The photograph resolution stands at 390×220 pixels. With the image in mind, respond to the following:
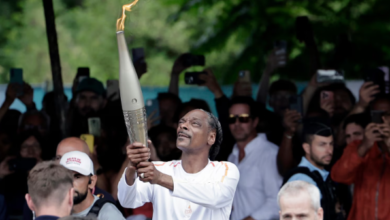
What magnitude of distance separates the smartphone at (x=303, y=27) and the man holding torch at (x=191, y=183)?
10.6 ft

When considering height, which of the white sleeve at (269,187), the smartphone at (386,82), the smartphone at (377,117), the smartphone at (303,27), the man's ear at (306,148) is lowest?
the white sleeve at (269,187)

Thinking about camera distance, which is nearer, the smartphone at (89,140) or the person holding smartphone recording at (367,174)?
the person holding smartphone recording at (367,174)

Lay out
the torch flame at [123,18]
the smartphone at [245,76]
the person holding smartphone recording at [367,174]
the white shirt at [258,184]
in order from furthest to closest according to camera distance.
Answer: the smartphone at [245,76]
the white shirt at [258,184]
the person holding smartphone recording at [367,174]
the torch flame at [123,18]

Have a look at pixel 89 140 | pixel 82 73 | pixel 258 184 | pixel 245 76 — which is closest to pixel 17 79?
pixel 82 73

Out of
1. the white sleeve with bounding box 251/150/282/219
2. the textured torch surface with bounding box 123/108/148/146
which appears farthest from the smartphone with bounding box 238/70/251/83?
the textured torch surface with bounding box 123/108/148/146

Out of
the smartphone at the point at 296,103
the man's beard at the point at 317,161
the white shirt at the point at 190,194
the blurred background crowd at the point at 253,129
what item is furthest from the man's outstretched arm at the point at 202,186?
the smartphone at the point at 296,103

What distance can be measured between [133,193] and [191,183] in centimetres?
39

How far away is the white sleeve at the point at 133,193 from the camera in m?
4.61

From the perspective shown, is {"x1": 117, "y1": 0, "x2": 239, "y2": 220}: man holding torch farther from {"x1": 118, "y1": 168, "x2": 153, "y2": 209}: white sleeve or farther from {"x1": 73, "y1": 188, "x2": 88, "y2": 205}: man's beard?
{"x1": 73, "y1": 188, "x2": 88, "y2": 205}: man's beard

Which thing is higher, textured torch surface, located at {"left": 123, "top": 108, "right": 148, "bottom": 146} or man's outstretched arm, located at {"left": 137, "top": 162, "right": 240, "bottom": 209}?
textured torch surface, located at {"left": 123, "top": 108, "right": 148, "bottom": 146}

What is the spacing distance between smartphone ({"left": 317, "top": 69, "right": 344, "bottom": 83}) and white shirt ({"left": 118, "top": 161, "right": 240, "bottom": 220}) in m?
Result: 2.90

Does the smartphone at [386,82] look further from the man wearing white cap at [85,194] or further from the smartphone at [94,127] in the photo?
the man wearing white cap at [85,194]

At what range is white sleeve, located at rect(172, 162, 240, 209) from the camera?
455 centimetres

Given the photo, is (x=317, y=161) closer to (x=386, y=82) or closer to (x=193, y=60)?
(x=386, y=82)
